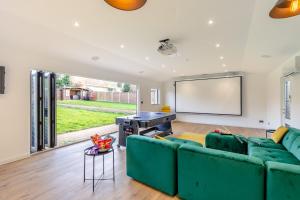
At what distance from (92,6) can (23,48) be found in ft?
7.64


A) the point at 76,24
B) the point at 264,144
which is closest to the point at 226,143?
the point at 264,144

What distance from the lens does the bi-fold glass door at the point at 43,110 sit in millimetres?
4109

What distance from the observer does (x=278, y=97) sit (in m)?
5.58

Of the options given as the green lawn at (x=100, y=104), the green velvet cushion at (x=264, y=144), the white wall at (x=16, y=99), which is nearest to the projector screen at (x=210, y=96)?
the green lawn at (x=100, y=104)

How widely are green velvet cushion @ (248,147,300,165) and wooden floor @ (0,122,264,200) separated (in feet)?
5.52

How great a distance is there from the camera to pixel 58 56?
4277 mm

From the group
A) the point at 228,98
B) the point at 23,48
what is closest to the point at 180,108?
the point at 228,98

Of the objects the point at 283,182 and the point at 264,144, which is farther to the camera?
the point at 264,144

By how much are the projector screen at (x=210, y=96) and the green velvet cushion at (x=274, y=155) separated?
16.9 feet

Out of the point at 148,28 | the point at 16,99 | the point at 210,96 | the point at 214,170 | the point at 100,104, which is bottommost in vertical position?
the point at 214,170

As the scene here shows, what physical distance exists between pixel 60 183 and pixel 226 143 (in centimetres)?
325

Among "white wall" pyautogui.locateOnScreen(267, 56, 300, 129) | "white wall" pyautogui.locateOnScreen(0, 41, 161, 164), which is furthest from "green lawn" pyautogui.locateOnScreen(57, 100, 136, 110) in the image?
"white wall" pyautogui.locateOnScreen(267, 56, 300, 129)

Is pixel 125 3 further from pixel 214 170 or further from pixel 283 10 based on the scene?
pixel 214 170

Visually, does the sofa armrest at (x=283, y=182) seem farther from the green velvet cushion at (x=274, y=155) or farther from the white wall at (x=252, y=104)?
the white wall at (x=252, y=104)
